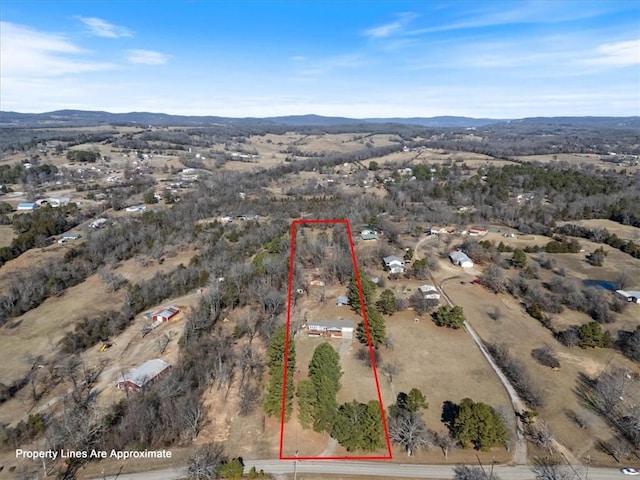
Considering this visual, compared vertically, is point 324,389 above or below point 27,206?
below

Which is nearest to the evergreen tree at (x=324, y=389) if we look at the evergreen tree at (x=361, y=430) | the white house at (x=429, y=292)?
the evergreen tree at (x=361, y=430)

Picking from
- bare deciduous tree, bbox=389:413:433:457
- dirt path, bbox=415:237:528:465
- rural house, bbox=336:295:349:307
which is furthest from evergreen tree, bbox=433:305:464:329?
bare deciduous tree, bbox=389:413:433:457

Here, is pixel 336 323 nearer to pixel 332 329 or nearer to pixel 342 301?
pixel 332 329

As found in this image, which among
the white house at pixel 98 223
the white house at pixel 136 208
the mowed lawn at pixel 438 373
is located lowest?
the mowed lawn at pixel 438 373

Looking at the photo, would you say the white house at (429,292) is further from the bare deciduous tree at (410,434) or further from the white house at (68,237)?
the white house at (68,237)

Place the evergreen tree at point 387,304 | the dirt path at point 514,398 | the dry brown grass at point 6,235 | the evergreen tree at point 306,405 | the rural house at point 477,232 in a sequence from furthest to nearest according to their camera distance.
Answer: the rural house at point 477,232, the dry brown grass at point 6,235, the evergreen tree at point 387,304, the evergreen tree at point 306,405, the dirt path at point 514,398

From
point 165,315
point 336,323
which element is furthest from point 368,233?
point 165,315
